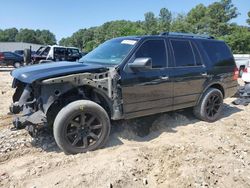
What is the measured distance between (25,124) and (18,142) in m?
0.75

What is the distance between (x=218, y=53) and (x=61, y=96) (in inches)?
161

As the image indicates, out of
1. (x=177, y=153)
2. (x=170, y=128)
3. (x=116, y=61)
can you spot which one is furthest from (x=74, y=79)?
(x=170, y=128)

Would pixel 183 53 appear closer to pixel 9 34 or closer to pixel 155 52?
pixel 155 52

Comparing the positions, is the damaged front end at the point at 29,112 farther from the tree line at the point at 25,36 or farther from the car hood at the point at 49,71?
the tree line at the point at 25,36

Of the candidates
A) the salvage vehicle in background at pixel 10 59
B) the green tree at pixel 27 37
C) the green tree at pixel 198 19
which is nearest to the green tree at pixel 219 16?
the green tree at pixel 198 19

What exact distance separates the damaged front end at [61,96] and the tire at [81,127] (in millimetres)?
236

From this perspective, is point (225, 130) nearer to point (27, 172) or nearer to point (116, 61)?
point (116, 61)

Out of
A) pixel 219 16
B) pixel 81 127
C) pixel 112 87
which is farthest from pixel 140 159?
pixel 219 16

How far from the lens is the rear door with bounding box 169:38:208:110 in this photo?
6141 mm

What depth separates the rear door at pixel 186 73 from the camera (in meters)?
6.14

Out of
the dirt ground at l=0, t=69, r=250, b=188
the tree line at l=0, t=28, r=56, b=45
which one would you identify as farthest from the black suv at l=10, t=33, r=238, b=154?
the tree line at l=0, t=28, r=56, b=45

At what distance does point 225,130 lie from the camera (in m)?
6.46

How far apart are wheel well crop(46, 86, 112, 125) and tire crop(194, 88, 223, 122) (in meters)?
2.47

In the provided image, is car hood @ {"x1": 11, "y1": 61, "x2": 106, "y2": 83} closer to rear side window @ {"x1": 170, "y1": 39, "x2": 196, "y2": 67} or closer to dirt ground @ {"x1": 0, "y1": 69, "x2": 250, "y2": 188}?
dirt ground @ {"x1": 0, "y1": 69, "x2": 250, "y2": 188}
